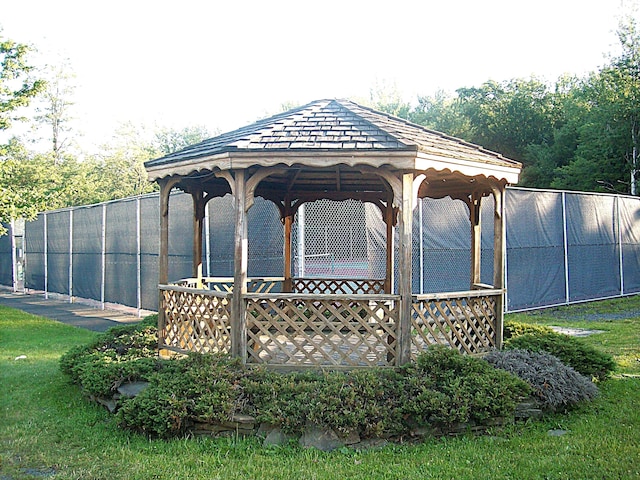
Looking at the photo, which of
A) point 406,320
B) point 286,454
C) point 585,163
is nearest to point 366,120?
point 406,320

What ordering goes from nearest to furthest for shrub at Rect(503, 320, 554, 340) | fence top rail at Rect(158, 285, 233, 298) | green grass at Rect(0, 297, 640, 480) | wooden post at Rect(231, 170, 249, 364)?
green grass at Rect(0, 297, 640, 480) → wooden post at Rect(231, 170, 249, 364) → fence top rail at Rect(158, 285, 233, 298) → shrub at Rect(503, 320, 554, 340)

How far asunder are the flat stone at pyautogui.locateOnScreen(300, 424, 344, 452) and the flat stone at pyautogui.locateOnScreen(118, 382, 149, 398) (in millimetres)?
1805

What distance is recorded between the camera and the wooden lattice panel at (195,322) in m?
7.08

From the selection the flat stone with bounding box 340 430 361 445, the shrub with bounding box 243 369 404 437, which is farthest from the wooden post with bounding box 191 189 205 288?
the flat stone with bounding box 340 430 361 445

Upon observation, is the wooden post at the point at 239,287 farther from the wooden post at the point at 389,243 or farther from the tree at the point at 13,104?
the tree at the point at 13,104

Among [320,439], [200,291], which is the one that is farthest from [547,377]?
[200,291]

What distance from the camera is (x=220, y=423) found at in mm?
Result: 5816

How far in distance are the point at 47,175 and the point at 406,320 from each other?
2107 centimetres

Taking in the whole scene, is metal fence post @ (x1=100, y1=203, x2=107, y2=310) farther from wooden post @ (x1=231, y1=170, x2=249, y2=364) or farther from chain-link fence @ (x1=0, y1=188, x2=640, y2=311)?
wooden post @ (x1=231, y1=170, x2=249, y2=364)

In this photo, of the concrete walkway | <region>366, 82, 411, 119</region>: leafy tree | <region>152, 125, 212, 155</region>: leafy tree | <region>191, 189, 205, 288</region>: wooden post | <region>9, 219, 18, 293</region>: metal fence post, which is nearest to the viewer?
<region>191, 189, 205, 288</region>: wooden post

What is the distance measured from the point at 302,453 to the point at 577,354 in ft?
13.4

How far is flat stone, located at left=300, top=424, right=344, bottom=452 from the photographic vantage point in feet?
18.2

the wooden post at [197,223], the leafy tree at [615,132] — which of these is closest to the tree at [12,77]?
the wooden post at [197,223]

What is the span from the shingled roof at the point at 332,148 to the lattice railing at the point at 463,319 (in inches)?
59.0
